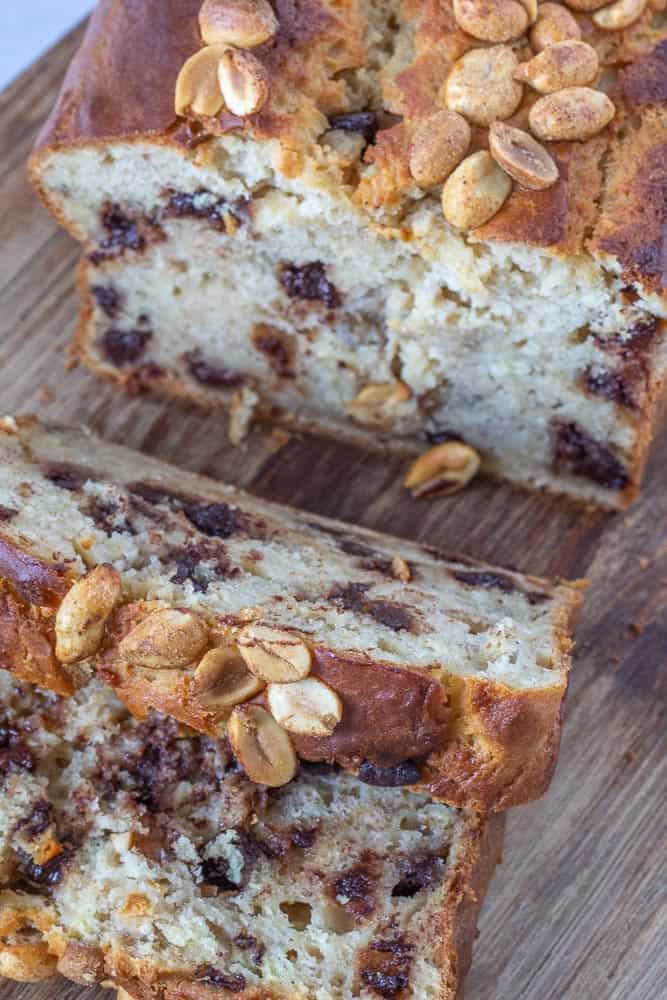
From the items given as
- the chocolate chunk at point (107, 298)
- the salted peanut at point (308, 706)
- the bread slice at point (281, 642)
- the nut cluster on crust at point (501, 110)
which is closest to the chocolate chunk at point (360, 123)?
the nut cluster on crust at point (501, 110)

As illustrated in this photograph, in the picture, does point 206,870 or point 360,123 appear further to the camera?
point 360,123

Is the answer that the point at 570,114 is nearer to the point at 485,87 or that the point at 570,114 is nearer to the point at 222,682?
the point at 485,87

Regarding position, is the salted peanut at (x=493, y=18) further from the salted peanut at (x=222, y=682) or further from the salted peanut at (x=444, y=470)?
the salted peanut at (x=222, y=682)

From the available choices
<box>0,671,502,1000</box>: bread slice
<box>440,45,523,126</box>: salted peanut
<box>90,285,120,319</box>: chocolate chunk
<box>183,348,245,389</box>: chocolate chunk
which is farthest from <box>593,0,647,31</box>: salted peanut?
<box>0,671,502,1000</box>: bread slice

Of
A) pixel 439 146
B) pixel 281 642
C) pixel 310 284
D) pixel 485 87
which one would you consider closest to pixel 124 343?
pixel 310 284

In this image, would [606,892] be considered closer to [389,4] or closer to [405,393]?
[405,393]

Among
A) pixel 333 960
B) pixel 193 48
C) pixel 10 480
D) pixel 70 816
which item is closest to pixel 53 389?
pixel 10 480

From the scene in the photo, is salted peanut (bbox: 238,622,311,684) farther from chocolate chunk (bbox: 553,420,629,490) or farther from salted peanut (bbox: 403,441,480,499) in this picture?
chocolate chunk (bbox: 553,420,629,490)
